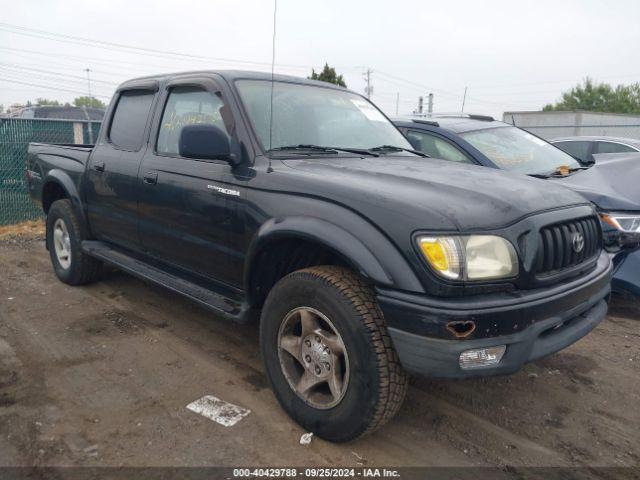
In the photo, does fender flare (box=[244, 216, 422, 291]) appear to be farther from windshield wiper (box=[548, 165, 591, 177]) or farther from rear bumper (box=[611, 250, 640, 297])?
windshield wiper (box=[548, 165, 591, 177])

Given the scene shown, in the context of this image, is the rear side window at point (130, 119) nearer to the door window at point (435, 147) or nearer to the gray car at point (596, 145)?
the door window at point (435, 147)

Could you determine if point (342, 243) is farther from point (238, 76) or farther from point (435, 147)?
point (435, 147)

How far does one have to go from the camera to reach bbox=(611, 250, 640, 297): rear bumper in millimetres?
3992

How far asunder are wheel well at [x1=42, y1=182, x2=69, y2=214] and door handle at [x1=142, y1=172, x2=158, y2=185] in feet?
5.85

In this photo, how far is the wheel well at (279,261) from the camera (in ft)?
9.25

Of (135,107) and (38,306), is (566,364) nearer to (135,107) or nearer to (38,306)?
(135,107)

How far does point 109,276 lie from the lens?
18.0ft

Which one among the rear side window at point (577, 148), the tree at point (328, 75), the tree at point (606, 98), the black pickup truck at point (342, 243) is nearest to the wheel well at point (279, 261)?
the black pickup truck at point (342, 243)

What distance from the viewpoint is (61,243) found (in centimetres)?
522

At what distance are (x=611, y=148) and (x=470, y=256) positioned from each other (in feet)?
25.4

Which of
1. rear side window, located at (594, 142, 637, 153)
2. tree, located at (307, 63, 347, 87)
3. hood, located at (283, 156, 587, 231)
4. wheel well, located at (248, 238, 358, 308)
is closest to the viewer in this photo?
hood, located at (283, 156, 587, 231)

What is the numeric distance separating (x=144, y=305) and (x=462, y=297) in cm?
329

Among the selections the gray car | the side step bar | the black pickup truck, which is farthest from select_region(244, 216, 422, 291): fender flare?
the gray car

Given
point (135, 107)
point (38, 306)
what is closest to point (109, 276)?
point (38, 306)
